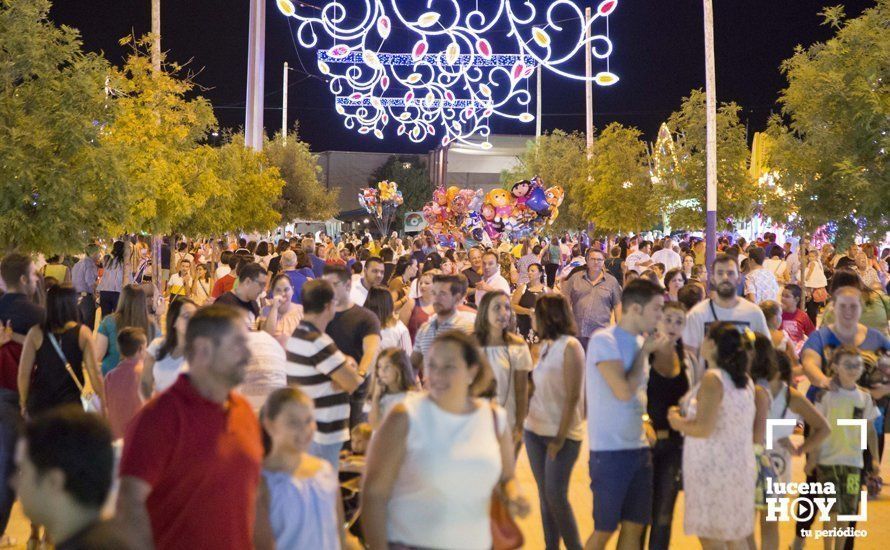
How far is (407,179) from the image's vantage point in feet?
275

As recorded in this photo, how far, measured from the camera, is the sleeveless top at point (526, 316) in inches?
484

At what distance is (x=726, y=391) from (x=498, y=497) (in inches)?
69.3

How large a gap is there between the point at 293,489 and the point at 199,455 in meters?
0.53

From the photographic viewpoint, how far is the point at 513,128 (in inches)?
3169

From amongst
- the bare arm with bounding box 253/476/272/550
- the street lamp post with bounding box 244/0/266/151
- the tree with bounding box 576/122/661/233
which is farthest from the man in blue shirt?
the tree with bounding box 576/122/661/233

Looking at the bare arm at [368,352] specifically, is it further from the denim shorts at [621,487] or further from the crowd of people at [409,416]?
the denim shorts at [621,487]

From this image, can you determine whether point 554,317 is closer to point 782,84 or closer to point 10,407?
point 10,407

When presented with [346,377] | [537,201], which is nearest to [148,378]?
[346,377]

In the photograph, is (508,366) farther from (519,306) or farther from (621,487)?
(519,306)

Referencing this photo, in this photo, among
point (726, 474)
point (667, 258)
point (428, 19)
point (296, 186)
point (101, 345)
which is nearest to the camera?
point (726, 474)

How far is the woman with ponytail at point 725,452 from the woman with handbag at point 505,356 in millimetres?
1337

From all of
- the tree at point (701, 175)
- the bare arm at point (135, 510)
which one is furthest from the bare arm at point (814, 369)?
the tree at point (701, 175)

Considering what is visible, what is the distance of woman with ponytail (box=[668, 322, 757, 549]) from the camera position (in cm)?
552

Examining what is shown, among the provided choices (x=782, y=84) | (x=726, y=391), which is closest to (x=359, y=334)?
(x=726, y=391)
